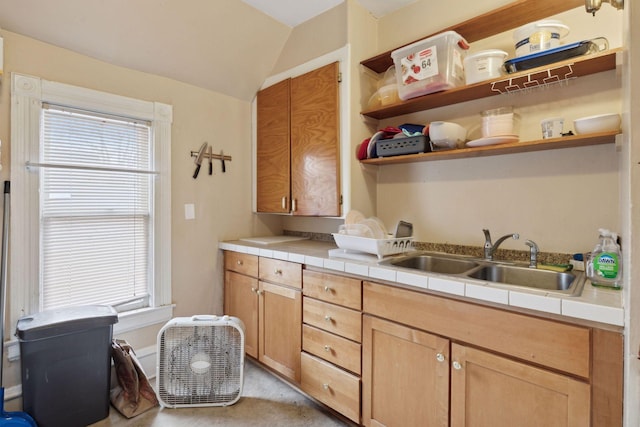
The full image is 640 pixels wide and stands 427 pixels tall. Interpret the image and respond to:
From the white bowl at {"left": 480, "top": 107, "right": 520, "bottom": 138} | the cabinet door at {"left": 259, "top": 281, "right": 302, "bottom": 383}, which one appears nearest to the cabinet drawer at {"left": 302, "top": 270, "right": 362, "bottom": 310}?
the cabinet door at {"left": 259, "top": 281, "right": 302, "bottom": 383}

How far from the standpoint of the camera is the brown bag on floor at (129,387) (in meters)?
1.88

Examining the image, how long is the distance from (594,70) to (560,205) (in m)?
0.64

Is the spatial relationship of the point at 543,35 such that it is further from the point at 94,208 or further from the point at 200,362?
the point at 94,208

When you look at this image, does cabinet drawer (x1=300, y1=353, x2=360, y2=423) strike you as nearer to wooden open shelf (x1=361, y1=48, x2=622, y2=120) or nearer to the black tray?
wooden open shelf (x1=361, y1=48, x2=622, y2=120)

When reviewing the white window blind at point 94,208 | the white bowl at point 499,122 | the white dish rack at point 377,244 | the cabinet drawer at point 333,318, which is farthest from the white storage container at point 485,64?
the white window blind at point 94,208

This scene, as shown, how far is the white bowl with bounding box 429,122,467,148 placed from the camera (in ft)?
5.74

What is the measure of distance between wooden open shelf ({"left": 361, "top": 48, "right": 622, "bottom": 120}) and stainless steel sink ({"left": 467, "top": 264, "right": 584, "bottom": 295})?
923 mm

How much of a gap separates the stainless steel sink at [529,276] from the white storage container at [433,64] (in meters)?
1.01

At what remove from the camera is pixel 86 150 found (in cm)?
201

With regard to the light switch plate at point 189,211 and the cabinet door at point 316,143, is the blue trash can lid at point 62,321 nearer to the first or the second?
the light switch plate at point 189,211

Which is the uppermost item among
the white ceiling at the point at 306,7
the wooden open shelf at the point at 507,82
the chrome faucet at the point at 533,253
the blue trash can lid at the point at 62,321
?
the white ceiling at the point at 306,7

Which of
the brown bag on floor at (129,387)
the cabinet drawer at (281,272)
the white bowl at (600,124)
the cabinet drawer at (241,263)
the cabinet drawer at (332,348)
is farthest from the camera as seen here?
the cabinet drawer at (241,263)

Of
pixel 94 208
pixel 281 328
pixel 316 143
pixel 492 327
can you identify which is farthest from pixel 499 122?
pixel 94 208

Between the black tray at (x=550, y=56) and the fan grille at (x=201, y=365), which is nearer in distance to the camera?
the black tray at (x=550, y=56)
